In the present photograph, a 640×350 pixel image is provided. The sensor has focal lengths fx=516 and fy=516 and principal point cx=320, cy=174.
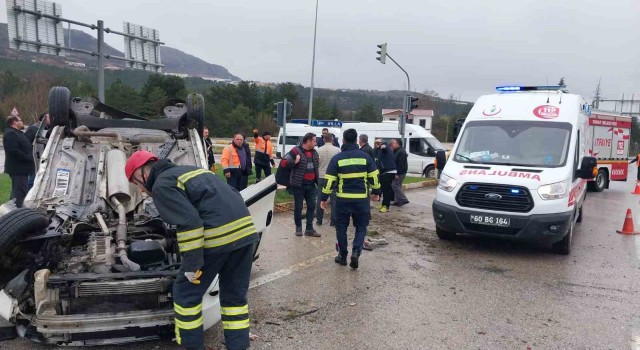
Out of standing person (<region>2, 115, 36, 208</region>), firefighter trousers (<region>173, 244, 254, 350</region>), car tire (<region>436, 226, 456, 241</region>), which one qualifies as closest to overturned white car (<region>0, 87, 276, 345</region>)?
firefighter trousers (<region>173, 244, 254, 350</region>)

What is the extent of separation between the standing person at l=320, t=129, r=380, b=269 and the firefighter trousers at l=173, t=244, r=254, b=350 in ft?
9.40

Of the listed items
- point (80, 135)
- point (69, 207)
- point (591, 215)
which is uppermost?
point (80, 135)

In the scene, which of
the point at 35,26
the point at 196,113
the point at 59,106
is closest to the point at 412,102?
the point at 196,113

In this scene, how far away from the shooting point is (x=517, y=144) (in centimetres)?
806

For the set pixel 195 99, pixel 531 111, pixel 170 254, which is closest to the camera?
pixel 170 254

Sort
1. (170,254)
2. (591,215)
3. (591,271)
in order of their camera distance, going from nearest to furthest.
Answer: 1. (170,254)
2. (591,271)
3. (591,215)

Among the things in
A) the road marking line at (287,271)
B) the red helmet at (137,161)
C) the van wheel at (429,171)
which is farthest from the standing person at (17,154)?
the van wheel at (429,171)

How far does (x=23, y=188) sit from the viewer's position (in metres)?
8.65

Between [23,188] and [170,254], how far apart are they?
5.56 meters

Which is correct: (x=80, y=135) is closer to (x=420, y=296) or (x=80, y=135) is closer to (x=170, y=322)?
(x=170, y=322)

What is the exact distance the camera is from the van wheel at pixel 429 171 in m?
19.4

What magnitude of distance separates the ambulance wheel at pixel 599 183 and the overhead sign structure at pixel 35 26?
17530 millimetres

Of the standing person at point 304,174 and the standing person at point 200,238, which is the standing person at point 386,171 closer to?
the standing person at point 304,174

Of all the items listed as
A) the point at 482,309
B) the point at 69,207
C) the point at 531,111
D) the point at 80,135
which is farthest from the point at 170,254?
the point at 531,111
